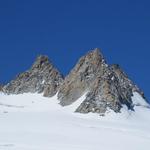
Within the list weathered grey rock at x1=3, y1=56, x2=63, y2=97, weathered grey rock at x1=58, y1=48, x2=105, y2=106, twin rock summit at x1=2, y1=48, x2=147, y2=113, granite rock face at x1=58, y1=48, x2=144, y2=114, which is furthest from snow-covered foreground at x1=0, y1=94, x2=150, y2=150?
weathered grey rock at x1=3, y1=56, x2=63, y2=97

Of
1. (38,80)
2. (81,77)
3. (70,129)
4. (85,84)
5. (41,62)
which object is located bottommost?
(70,129)

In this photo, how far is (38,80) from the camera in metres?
125

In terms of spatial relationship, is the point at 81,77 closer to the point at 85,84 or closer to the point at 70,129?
the point at 85,84

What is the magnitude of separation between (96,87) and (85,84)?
7.08 meters

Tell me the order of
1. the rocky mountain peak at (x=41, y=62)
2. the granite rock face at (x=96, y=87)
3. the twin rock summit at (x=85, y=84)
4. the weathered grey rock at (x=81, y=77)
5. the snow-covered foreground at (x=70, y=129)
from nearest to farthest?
the snow-covered foreground at (x=70, y=129)
the granite rock face at (x=96, y=87)
the twin rock summit at (x=85, y=84)
the weathered grey rock at (x=81, y=77)
the rocky mountain peak at (x=41, y=62)

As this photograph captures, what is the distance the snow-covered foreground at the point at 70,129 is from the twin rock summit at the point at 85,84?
7.80ft

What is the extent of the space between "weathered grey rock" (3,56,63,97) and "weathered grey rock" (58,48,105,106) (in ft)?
19.0

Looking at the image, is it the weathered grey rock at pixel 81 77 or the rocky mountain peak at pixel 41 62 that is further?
the rocky mountain peak at pixel 41 62

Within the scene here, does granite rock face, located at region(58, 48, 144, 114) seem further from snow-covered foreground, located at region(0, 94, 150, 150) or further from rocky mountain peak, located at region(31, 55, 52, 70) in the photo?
rocky mountain peak, located at region(31, 55, 52, 70)

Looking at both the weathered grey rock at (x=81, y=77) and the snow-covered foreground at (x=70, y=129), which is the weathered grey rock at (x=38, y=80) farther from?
the snow-covered foreground at (x=70, y=129)

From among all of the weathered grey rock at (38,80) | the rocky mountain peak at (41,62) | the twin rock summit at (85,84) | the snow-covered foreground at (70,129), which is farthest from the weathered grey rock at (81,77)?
the rocky mountain peak at (41,62)

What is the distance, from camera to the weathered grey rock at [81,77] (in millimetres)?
105625

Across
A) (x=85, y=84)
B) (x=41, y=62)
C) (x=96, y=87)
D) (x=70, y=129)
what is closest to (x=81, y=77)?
(x=85, y=84)

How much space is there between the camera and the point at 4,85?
427ft
